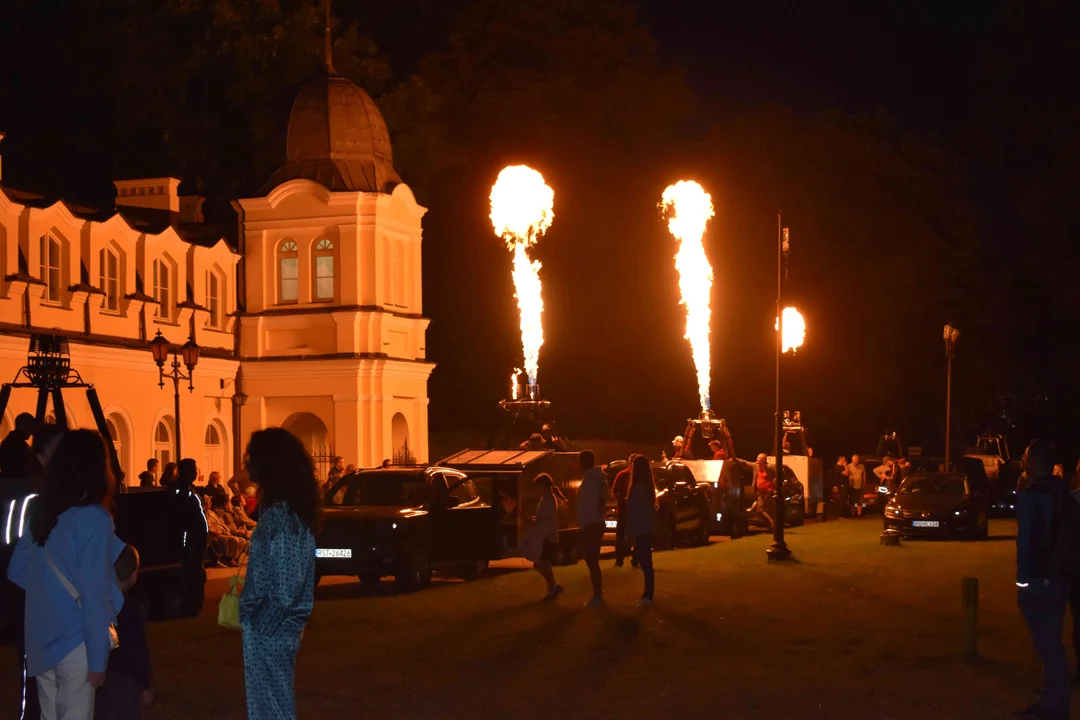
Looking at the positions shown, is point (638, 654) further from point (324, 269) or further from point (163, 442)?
point (324, 269)

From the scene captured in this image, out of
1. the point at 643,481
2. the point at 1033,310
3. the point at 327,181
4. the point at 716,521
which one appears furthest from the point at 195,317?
the point at 1033,310

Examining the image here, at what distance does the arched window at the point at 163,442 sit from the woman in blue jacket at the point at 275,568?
29519mm

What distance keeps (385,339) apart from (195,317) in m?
5.11

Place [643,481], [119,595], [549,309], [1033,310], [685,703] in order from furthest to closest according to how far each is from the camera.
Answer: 1. [549,309]
2. [1033,310]
3. [643,481]
4. [685,703]
5. [119,595]

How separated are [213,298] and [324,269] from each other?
2960 mm

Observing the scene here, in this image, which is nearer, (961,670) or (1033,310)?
(961,670)

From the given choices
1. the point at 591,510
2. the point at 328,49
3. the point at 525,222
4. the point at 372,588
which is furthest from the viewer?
the point at 525,222

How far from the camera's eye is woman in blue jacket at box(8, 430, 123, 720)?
321 inches

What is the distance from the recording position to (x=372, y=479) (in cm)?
2512

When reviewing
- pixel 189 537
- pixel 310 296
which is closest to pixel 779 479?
pixel 189 537

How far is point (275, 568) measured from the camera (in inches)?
329

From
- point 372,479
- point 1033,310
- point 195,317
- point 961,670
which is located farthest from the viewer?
point 1033,310

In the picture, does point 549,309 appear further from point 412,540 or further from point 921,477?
point 412,540

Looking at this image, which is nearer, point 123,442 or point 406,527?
point 406,527
